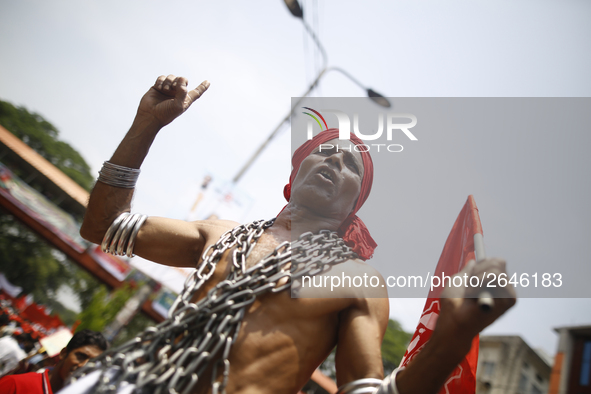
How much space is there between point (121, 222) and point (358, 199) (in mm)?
1194

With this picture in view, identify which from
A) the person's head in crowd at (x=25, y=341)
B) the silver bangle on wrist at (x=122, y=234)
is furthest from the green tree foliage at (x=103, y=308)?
the silver bangle on wrist at (x=122, y=234)

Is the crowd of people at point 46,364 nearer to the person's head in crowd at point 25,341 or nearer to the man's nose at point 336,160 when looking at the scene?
the person's head in crowd at point 25,341

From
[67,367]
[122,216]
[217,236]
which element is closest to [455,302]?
[217,236]

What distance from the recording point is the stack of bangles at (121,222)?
186cm

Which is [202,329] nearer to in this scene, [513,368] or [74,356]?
[74,356]

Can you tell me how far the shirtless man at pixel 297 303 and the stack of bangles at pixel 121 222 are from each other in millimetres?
27

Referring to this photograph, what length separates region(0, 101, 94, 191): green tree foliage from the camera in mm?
19797

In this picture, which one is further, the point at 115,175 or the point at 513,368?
the point at 513,368

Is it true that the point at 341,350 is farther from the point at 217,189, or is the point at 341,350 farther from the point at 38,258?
the point at 38,258

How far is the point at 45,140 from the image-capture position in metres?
21.3

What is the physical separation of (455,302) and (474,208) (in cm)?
80

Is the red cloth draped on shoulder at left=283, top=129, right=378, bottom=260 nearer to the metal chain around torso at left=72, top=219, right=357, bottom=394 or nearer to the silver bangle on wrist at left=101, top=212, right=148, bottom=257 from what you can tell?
the metal chain around torso at left=72, top=219, right=357, bottom=394

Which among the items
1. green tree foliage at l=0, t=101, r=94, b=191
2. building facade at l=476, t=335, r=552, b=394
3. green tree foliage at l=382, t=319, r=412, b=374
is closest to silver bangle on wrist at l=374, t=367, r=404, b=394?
green tree foliage at l=382, t=319, r=412, b=374

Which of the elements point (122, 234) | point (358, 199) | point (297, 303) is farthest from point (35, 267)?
point (297, 303)
